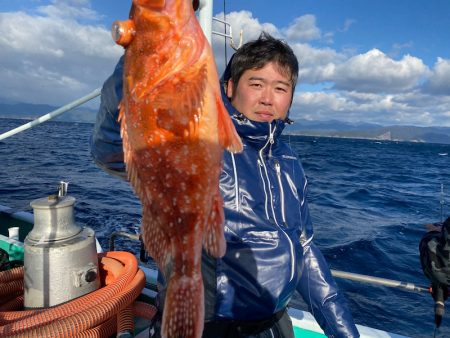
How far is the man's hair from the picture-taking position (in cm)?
270

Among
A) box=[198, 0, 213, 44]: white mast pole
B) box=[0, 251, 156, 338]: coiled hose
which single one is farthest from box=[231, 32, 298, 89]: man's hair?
box=[0, 251, 156, 338]: coiled hose

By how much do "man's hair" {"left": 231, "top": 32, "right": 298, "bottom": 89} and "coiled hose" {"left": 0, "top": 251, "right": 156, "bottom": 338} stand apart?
2.07 m

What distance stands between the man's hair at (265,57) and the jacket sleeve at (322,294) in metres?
→ 0.99

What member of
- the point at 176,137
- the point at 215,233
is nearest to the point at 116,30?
the point at 176,137

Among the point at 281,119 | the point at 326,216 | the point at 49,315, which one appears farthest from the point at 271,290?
the point at 326,216

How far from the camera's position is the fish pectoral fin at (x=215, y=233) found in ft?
5.59

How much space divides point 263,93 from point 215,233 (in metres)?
1.37

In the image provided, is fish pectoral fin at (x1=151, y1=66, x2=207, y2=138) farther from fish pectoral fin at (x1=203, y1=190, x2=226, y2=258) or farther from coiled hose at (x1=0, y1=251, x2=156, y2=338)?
coiled hose at (x1=0, y1=251, x2=156, y2=338)

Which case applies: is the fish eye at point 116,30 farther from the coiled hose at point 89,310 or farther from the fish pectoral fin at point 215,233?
the coiled hose at point 89,310

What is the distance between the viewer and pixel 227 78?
3.03 metres

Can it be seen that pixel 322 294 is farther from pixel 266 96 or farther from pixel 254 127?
pixel 266 96

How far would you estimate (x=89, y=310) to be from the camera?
8.65ft

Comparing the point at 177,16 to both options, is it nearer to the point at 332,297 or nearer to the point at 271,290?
the point at 271,290

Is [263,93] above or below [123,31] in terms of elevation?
below
